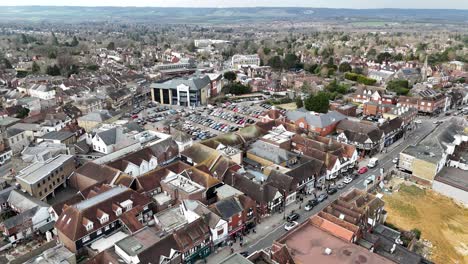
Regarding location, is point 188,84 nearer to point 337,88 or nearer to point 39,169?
point 337,88

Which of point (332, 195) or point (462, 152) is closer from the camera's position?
point (332, 195)

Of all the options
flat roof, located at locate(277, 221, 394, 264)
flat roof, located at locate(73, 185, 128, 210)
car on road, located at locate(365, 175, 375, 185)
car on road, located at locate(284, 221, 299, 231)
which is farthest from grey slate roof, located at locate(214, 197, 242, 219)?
car on road, located at locate(365, 175, 375, 185)

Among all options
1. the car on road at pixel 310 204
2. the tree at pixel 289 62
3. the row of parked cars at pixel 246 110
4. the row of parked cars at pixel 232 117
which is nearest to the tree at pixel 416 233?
the car on road at pixel 310 204

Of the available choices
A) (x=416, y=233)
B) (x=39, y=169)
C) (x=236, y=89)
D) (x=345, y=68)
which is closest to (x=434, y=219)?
(x=416, y=233)

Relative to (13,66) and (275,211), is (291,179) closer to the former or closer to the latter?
(275,211)

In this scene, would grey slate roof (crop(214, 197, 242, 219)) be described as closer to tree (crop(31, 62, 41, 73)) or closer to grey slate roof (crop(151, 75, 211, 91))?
grey slate roof (crop(151, 75, 211, 91))

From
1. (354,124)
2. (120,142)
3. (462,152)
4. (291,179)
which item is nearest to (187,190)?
(291,179)
